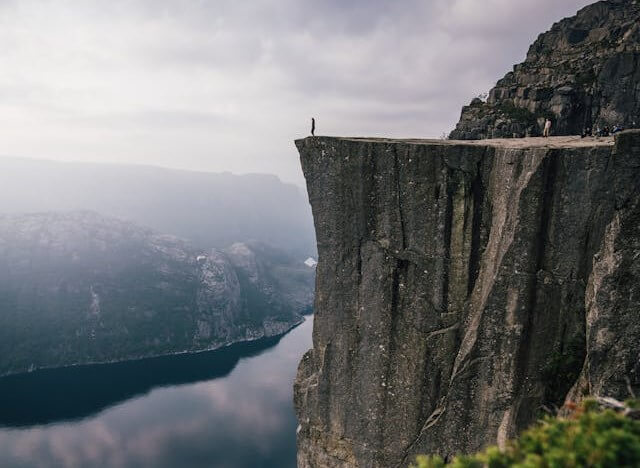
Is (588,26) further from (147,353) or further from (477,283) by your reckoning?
(147,353)

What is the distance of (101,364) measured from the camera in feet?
607

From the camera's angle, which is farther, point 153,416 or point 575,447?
point 153,416

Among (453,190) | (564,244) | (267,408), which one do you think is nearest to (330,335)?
(453,190)

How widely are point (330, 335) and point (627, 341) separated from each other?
52.1 ft

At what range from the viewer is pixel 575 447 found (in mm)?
9258

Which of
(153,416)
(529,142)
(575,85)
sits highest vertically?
(575,85)

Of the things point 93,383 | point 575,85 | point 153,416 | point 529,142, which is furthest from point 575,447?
point 93,383

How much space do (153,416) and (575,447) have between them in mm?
132391

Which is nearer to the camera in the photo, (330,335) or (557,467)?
(557,467)

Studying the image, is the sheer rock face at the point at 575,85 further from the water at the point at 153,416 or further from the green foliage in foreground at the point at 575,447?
the water at the point at 153,416

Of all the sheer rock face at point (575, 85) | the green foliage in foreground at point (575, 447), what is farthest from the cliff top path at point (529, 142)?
the sheer rock face at point (575, 85)

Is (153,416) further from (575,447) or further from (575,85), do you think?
(575,447)

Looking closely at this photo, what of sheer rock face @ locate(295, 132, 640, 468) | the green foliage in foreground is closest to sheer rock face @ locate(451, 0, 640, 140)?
sheer rock face @ locate(295, 132, 640, 468)

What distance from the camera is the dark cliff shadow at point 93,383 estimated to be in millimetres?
126688
